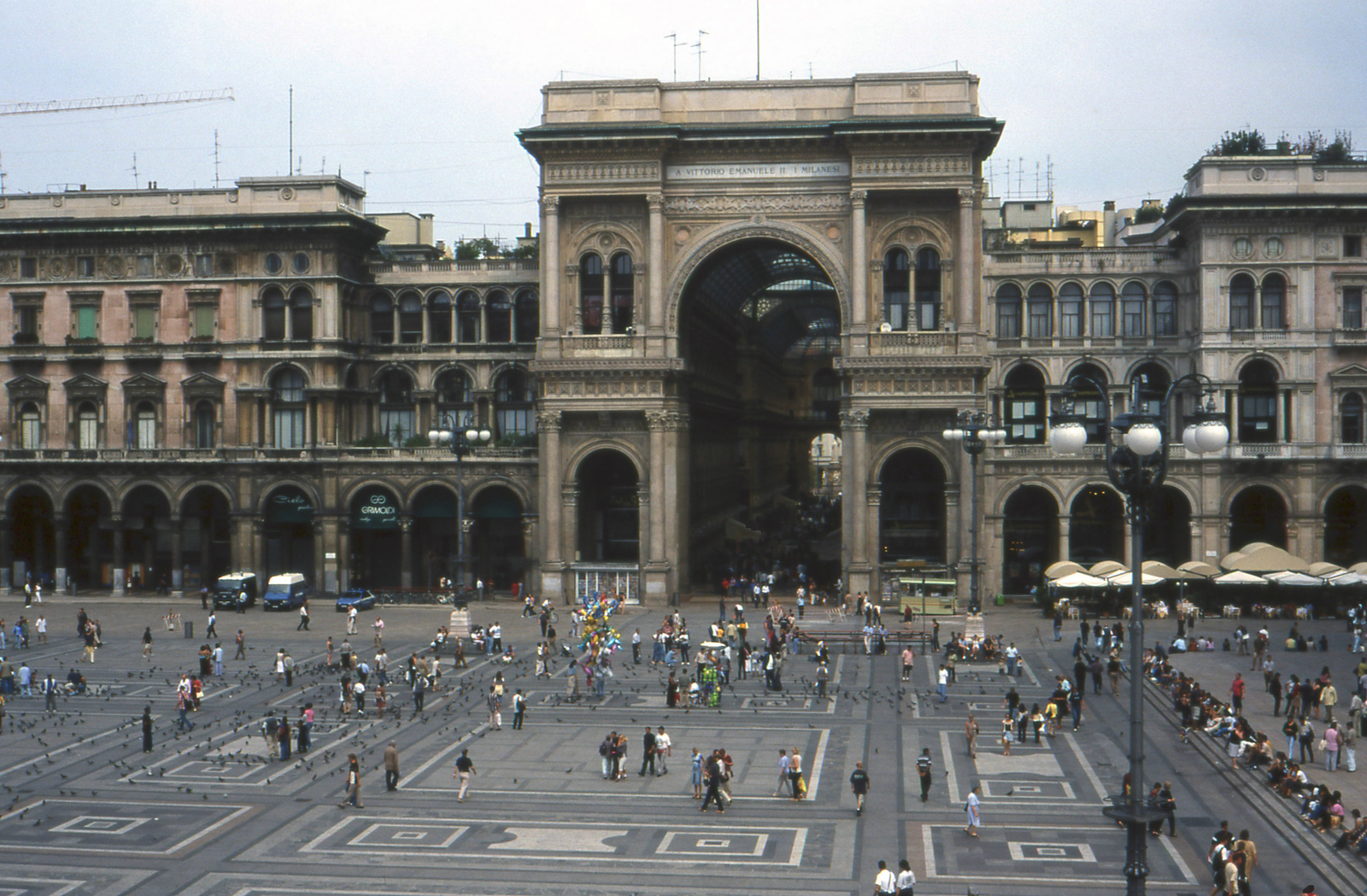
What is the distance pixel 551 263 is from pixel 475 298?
8.16 meters

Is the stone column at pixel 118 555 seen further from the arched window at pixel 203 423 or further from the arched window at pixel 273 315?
the arched window at pixel 273 315

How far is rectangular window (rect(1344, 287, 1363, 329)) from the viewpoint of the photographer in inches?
2522

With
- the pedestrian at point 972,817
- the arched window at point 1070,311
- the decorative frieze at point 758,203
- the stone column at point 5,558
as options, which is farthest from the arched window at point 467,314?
the pedestrian at point 972,817

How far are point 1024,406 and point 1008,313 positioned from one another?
16.7 ft

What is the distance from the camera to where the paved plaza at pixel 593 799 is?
25312mm

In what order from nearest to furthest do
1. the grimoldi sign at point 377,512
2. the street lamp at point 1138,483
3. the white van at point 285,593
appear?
1. the street lamp at point 1138,483
2. the white van at point 285,593
3. the grimoldi sign at point 377,512

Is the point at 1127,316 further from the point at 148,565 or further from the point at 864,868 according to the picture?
the point at 148,565

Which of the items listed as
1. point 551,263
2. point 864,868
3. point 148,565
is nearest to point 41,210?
point 148,565

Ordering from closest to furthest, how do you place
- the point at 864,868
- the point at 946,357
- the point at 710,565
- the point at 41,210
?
the point at 864,868 → the point at 946,357 → the point at 41,210 → the point at 710,565

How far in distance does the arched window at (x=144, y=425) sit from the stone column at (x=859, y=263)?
38.5m

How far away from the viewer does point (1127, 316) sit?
67.4 meters

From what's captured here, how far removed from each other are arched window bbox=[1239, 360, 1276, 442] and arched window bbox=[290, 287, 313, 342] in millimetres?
48532

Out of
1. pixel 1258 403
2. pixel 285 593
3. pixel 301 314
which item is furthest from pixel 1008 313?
pixel 285 593

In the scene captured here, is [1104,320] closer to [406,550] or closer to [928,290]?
[928,290]
